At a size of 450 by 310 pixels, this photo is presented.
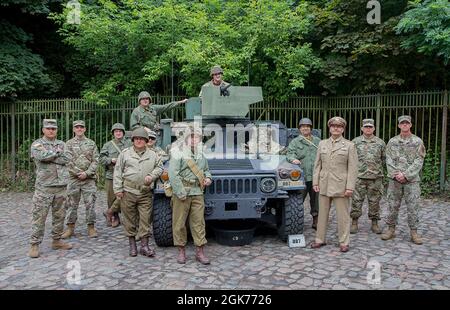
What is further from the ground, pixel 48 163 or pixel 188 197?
pixel 48 163

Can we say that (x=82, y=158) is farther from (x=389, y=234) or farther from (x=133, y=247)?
(x=389, y=234)

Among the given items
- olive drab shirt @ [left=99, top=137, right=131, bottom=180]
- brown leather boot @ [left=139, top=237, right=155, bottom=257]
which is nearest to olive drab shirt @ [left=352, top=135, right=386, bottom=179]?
brown leather boot @ [left=139, top=237, right=155, bottom=257]

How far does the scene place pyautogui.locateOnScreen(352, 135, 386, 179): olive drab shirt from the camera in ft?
21.7

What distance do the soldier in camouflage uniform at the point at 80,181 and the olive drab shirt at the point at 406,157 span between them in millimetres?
4445

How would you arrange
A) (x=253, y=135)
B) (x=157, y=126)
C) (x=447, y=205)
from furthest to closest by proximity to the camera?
(x=447, y=205)
(x=157, y=126)
(x=253, y=135)

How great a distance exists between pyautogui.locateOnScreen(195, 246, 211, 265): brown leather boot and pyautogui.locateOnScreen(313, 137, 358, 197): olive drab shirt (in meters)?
1.86

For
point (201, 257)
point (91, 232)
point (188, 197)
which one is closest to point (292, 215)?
point (201, 257)

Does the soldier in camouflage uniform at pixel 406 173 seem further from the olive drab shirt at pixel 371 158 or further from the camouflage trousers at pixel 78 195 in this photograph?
the camouflage trousers at pixel 78 195

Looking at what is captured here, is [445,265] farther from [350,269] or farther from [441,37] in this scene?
[441,37]

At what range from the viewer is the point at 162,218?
5734 millimetres

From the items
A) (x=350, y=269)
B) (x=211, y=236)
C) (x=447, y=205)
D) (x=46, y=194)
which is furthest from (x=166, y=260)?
(x=447, y=205)

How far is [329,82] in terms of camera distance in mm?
11156

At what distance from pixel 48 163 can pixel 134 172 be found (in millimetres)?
1186

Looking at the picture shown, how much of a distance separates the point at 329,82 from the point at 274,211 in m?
5.61
